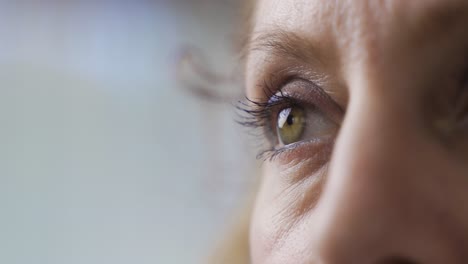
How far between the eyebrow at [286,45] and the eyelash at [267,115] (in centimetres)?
4

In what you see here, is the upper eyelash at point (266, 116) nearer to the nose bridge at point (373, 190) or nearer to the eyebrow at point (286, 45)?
the eyebrow at point (286, 45)

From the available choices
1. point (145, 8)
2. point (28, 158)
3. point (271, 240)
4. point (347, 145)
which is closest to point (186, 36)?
point (145, 8)

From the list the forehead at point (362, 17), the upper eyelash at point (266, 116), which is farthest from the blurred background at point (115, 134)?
the forehead at point (362, 17)

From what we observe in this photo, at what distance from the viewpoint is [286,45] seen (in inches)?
18.3

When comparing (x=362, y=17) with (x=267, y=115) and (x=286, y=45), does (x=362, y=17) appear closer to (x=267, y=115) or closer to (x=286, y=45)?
(x=286, y=45)

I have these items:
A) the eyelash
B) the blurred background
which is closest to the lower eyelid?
the eyelash

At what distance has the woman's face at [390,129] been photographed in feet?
1.10

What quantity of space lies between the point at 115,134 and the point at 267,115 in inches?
36.7

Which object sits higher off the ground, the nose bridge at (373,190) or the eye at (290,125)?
the eye at (290,125)

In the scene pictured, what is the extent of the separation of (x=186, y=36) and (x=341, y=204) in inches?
51.7

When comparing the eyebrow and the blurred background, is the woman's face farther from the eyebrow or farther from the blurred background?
the blurred background

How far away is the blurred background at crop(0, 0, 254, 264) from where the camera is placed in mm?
1271

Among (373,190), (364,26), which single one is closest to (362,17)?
(364,26)

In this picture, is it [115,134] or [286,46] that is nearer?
[286,46]
